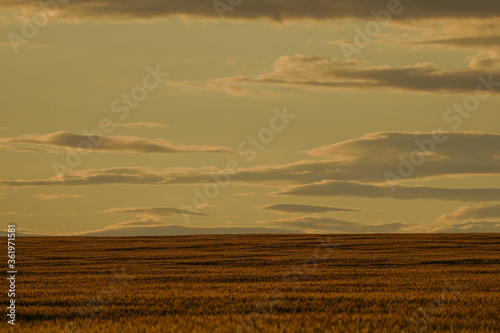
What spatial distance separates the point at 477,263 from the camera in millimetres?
42219

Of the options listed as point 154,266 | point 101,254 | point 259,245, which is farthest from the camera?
point 259,245

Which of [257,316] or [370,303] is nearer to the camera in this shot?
[257,316]

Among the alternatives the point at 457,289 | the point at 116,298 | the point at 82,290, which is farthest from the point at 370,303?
the point at 82,290

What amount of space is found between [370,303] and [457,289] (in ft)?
22.1

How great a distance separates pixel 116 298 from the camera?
23375 millimetres

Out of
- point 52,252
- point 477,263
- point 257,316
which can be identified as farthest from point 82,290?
point 52,252

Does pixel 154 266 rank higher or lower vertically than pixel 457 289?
higher

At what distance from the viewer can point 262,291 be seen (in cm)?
2583

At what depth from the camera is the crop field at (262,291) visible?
18.0 m

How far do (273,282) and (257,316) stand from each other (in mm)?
11323

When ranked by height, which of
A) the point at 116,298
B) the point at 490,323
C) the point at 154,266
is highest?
the point at 154,266

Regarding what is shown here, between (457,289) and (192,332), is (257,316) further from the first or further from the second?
(457,289)

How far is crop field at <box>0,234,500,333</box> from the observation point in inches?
709

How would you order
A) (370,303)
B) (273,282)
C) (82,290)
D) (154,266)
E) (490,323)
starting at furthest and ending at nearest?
(154,266) → (273,282) → (82,290) → (370,303) → (490,323)
